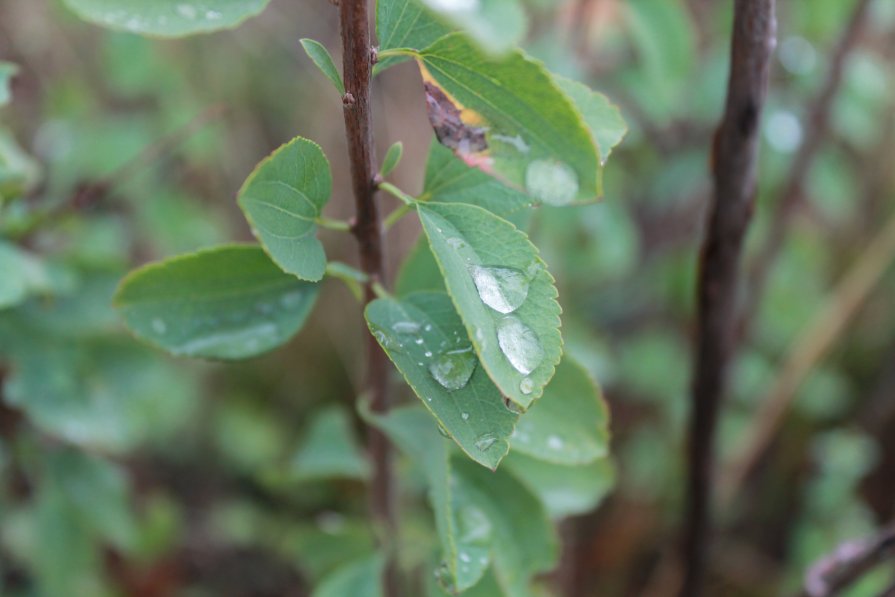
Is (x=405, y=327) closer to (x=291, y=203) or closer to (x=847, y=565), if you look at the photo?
(x=291, y=203)

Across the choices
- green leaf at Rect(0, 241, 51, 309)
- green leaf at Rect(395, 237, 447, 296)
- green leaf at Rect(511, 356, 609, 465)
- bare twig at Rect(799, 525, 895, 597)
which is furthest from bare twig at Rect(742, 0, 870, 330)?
green leaf at Rect(0, 241, 51, 309)

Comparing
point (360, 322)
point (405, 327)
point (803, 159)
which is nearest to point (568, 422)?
point (405, 327)

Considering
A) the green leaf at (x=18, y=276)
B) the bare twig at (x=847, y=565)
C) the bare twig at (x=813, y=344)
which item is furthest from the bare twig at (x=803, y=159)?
the green leaf at (x=18, y=276)

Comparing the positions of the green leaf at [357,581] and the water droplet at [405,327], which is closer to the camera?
the water droplet at [405,327]

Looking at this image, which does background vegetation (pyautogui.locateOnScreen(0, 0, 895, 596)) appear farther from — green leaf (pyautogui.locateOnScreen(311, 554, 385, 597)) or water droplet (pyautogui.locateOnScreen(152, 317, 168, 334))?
water droplet (pyautogui.locateOnScreen(152, 317, 168, 334))

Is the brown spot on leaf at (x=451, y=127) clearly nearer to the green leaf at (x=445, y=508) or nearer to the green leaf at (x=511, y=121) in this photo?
the green leaf at (x=511, y=121)

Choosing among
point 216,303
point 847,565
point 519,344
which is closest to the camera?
point 519,344

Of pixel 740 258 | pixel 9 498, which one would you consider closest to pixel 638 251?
pixel 740 258
